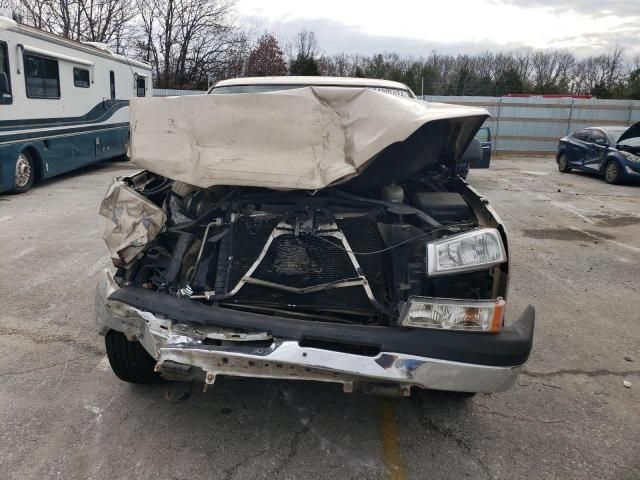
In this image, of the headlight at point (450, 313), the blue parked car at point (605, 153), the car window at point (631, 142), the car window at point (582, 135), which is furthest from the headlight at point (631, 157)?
the headlight at point (450, 313)

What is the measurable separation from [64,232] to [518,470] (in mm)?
6771

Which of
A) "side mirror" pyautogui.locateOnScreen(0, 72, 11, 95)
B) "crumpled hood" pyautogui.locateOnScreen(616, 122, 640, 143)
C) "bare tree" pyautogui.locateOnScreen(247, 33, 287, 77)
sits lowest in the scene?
"crumpled hood" pyautogui.locateOnScreen(616, 122, 640, 143)

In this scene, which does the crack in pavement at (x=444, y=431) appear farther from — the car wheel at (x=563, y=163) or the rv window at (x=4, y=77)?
the car wheel at (x=563, y=163)

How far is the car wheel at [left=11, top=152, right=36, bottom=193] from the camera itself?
10.2m

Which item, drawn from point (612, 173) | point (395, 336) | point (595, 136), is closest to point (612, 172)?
point (612, 173)

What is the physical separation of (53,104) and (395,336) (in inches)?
436

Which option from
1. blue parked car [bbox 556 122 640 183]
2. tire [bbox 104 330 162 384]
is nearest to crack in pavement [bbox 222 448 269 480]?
tire [bbox 104 330 162 384]

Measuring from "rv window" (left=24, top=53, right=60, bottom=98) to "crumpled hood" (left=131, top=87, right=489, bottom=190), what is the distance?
8793 mm

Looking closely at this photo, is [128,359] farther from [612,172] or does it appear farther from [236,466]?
[612,172]

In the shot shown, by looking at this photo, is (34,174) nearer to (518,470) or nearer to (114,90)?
(114,90)

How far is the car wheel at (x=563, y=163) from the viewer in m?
16.9

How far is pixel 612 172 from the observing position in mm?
14633

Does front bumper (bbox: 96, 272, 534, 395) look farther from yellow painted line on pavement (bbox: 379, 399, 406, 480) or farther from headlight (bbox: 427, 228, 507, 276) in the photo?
yellow painted line on pavement (bbox: 379, 399, 406, 480)

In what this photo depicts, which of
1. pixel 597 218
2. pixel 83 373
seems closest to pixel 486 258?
pixel 83 373
